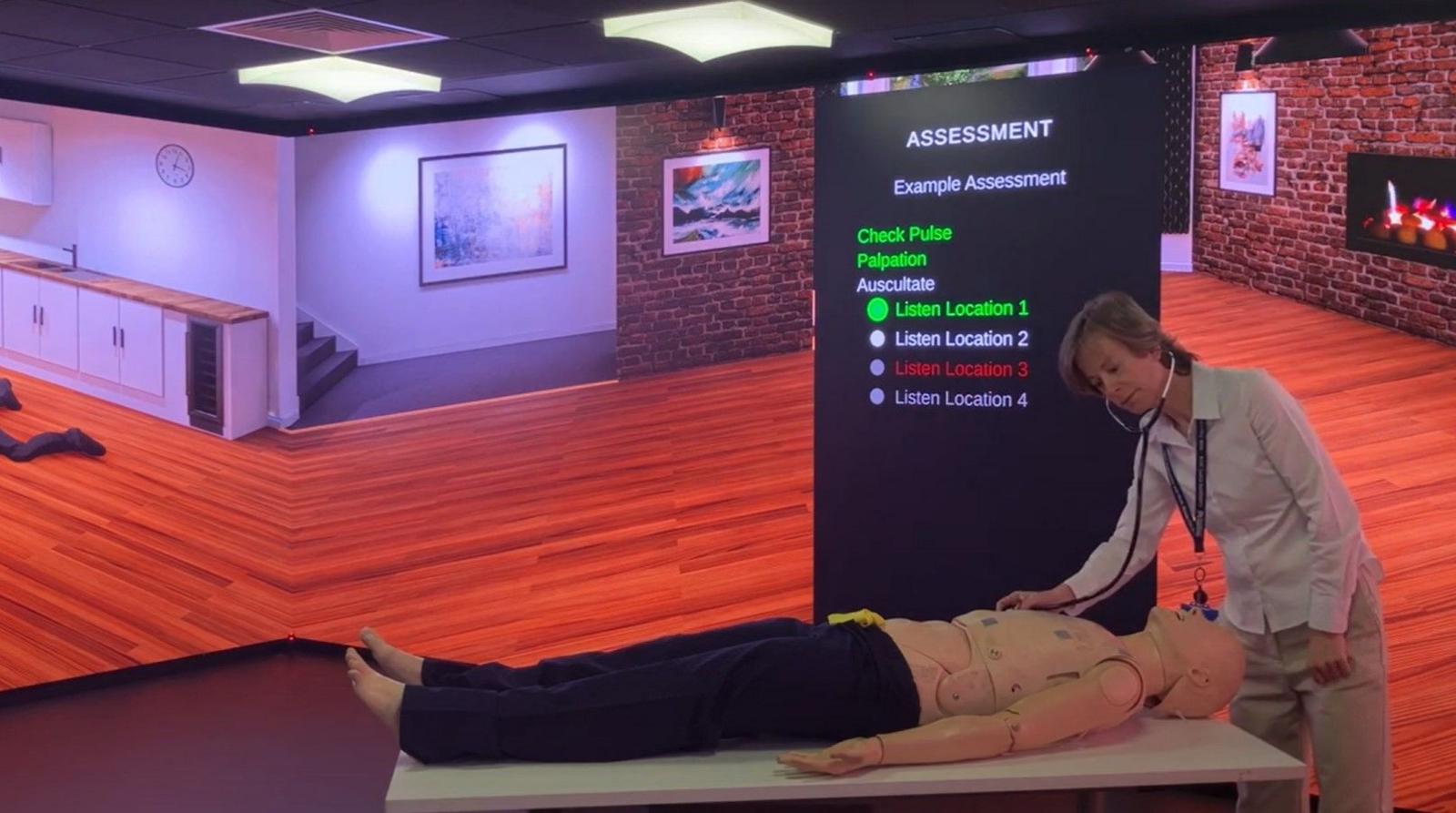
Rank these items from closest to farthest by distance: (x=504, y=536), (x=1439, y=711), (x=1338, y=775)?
(x=1338, y=775), (x=1439, y=711), (x=504, y=536)

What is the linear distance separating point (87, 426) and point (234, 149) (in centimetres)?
182

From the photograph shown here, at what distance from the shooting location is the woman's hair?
2621 millimetres

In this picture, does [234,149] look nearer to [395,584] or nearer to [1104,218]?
[395,584]

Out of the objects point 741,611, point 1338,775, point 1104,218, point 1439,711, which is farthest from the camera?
point 741,611

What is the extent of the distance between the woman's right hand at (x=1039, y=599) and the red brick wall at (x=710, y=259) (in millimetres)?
7156

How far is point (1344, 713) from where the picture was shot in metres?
2.64

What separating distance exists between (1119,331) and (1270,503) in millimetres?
417

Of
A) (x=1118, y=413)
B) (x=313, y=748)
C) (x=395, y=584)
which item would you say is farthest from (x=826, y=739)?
(x=395, y=584)

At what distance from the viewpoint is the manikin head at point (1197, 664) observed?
271 cm

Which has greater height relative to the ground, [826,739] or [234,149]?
[234,149]

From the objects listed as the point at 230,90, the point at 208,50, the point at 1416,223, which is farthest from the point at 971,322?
the point at 1416,223

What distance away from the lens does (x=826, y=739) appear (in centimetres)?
274

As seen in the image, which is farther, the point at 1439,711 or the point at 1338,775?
the point at 1439,711

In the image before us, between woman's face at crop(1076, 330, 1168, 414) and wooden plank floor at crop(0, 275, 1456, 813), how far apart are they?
5.75 ft
